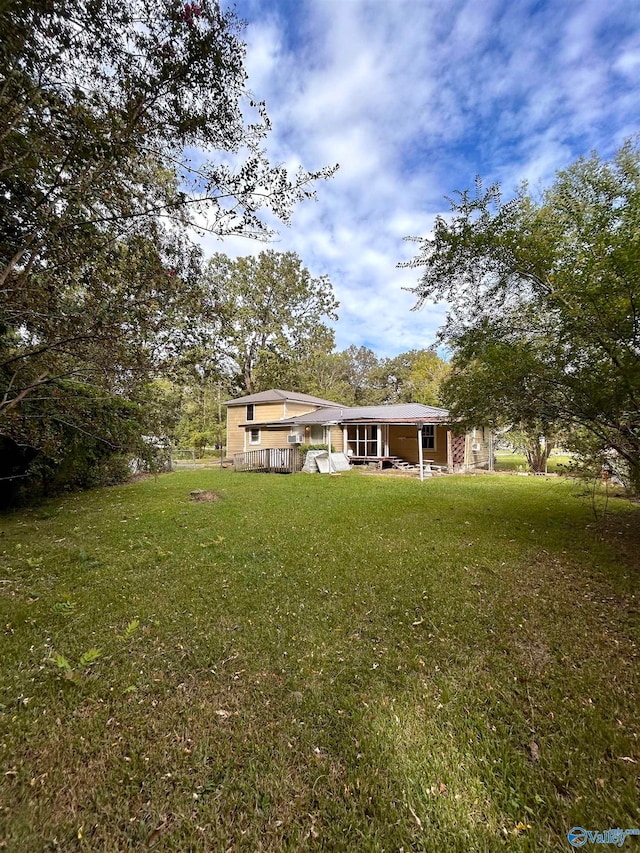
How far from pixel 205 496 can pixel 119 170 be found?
24.3ft

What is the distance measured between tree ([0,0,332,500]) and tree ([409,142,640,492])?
2.83 metres

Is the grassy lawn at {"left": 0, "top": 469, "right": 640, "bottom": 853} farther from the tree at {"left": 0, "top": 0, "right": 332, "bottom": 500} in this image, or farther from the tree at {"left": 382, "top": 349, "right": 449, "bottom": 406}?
the tree at {"left": 382, "top": 349, "right": 449, "bottom": 406}

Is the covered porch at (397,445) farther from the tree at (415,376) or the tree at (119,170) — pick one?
the tree at (119,170)

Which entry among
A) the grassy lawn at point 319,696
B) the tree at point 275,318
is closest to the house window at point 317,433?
the tree at point 275,318

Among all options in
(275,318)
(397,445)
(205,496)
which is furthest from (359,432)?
(275,318)

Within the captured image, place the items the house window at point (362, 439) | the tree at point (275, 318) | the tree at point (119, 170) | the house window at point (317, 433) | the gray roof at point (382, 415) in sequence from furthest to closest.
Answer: the tree at point (275, 318)
the house window at point (317, 433)
the house window at point (362, 439)
the gray roof at point (382, 415)
the tree at point (119, 170)

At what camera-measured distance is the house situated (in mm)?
16406

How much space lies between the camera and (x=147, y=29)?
11.4 feet

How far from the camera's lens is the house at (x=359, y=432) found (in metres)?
16.4

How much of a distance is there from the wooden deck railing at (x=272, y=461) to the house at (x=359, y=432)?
81 cm

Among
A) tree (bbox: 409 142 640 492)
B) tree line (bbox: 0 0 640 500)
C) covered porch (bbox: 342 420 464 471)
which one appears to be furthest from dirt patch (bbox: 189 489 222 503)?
covered porch (bbox: 342 420 464 471)

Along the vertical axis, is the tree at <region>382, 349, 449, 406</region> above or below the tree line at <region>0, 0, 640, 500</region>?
above

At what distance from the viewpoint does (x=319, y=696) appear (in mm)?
2436

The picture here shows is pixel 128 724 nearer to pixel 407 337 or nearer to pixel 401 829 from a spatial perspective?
pixel 401 829
